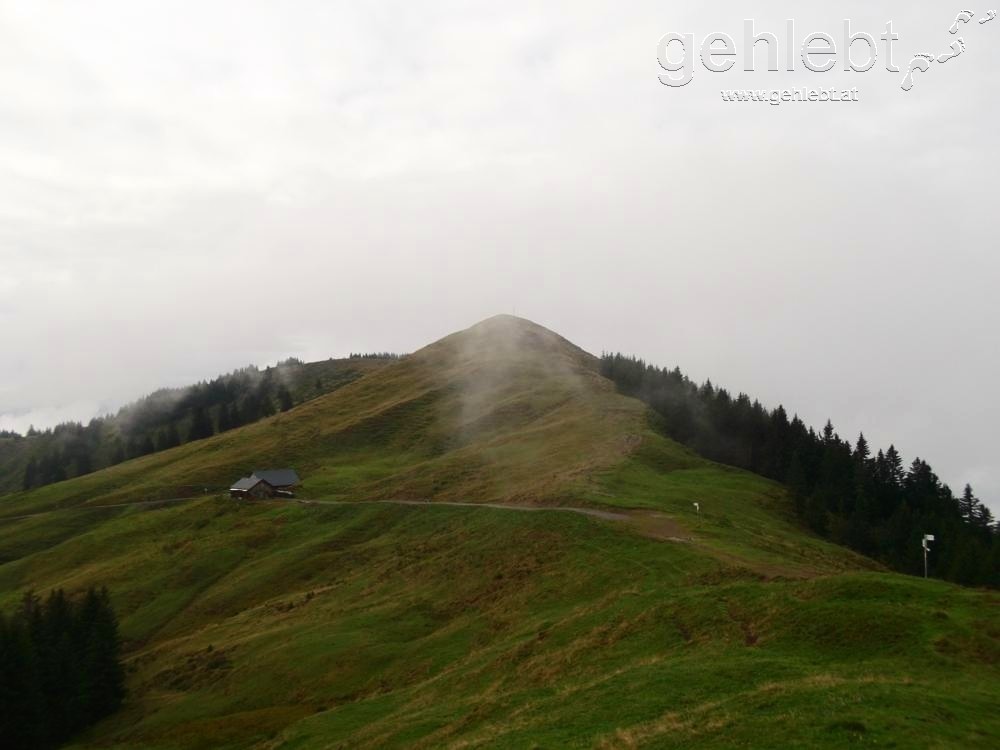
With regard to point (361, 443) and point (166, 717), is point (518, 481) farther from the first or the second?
point (361, 443)

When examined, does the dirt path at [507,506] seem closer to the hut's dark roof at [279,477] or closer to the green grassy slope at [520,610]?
the green grassy slope at [520,610]

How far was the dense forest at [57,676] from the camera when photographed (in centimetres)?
5710

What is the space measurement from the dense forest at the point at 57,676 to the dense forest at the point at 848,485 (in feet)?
268

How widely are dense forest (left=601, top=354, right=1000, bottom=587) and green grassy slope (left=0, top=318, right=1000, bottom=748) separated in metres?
7.32

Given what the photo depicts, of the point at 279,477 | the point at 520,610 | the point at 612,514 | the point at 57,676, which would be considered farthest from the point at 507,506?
the point at 279,477

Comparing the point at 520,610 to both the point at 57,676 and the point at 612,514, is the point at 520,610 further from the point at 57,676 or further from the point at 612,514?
the point at 57,676

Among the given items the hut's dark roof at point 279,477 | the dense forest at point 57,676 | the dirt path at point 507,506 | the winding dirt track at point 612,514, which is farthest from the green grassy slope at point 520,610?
the hut's dark roof at point 279,477

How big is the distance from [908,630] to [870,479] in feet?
256

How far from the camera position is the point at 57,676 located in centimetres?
6256

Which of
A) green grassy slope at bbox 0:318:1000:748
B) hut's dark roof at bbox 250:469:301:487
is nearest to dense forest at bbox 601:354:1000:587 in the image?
green grassy slope at bbox 0:318:1000:748

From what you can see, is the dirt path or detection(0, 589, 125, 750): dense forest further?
the dirt path

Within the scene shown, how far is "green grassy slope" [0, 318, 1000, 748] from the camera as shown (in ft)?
85.5

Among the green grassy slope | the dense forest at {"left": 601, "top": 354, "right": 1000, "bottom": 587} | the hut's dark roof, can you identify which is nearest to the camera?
the green grassy slope

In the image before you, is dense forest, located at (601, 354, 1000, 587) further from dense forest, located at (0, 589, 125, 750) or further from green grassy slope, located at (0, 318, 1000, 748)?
dense forest, located at (0, 589, 125, 750)
